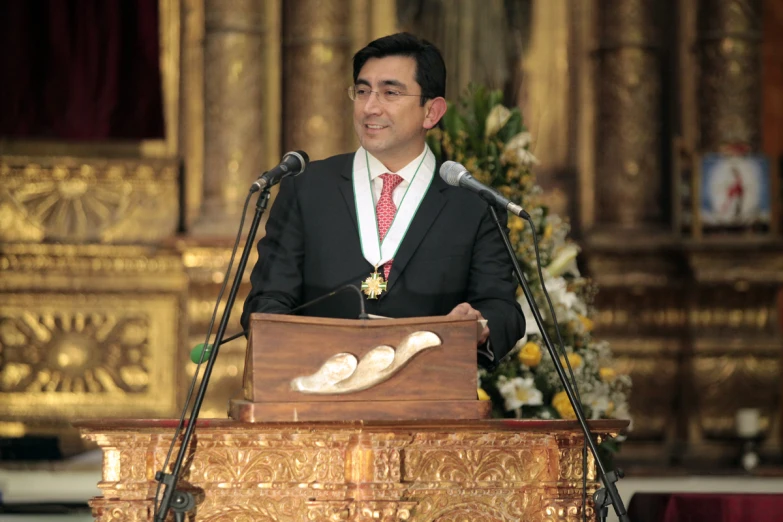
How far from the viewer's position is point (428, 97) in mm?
3725

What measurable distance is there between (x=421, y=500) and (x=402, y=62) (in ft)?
4.03

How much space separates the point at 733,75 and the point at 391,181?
5.52 m

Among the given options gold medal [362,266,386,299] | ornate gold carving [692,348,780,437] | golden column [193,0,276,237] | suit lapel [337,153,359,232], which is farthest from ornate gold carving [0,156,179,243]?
gold medal [362,266,386,299]

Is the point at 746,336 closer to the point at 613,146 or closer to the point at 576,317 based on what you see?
the point at 613,146

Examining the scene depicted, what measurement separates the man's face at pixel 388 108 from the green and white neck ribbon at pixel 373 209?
9cm

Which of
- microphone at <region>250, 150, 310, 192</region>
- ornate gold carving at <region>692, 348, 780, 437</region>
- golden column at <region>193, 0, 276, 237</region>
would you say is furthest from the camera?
golden column at <region>193, 0, 276, 237</region>

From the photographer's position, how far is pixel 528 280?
196 inches

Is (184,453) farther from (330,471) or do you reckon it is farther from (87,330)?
(87,330)

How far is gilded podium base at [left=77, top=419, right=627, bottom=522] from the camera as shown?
3104mm

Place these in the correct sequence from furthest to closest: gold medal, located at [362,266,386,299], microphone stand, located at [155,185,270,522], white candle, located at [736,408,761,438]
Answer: white candle, located at [736,408,761,438] → gold medal, located at [362,266,386,299] → microphone stand, located at [155,185,270,522]

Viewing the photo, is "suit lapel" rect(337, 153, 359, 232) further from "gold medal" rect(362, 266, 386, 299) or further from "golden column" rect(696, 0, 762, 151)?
"golden column" rect(696, 0, 762, 151)

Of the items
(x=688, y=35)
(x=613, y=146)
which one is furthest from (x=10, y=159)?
(x=688, y=35)

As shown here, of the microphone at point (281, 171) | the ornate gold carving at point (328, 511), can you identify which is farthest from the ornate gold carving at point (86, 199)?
the ornate gold carving at point (328, 511)

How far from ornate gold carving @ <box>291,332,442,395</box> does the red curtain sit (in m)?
5.94
